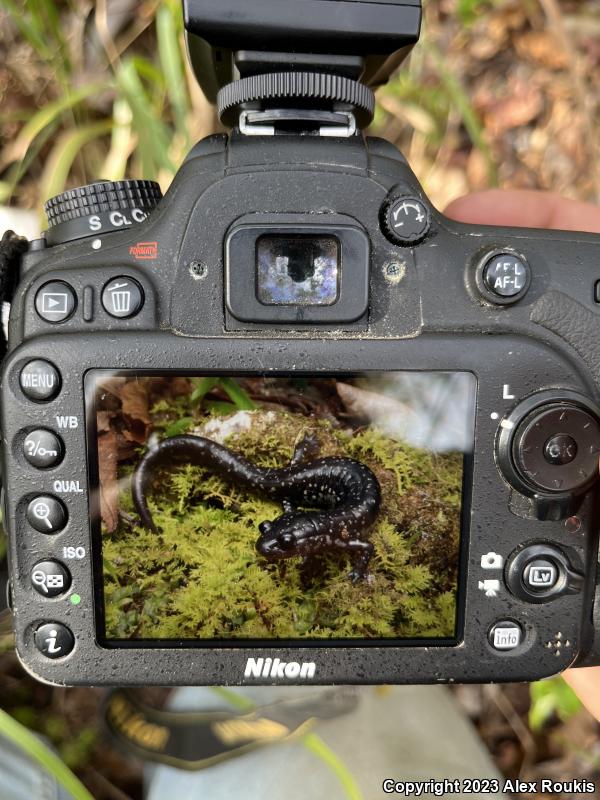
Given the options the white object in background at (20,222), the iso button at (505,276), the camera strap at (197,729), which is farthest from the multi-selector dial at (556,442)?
the white object in background at (20,222)

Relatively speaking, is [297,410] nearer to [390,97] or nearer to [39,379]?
[39,379]

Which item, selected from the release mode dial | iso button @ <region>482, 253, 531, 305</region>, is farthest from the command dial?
the release mode dial

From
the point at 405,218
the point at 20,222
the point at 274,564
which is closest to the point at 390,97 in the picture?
the point at 20,222

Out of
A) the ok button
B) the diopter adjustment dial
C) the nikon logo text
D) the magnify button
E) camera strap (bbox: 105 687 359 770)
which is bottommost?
camera strap (bbox: 105 687 359 770)

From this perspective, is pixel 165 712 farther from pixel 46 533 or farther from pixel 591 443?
pixel 591 443

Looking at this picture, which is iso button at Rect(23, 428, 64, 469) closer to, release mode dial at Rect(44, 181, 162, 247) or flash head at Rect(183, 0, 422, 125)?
release mode dial at Rect(44, 181, 162, 247)

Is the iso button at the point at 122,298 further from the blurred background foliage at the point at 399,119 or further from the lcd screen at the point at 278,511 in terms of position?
the blurred background foliage at the point at 399,119
